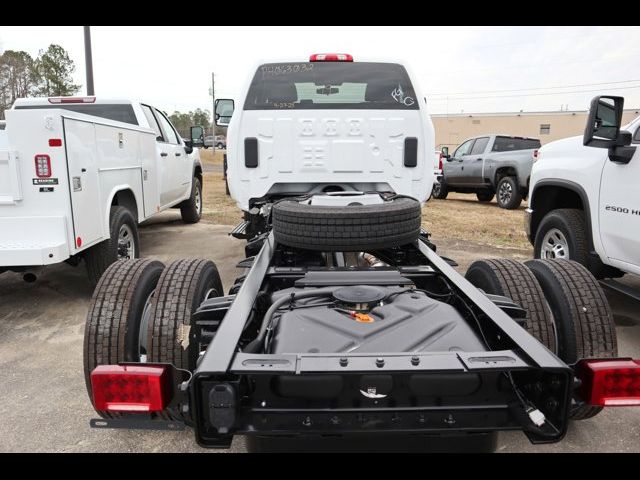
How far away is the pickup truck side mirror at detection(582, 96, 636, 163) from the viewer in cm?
369

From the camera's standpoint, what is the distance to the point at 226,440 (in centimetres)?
158

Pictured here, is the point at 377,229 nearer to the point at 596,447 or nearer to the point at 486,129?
the point at 596,447

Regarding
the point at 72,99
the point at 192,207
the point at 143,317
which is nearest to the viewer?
the point at 143,317

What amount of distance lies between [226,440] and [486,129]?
59.6 m

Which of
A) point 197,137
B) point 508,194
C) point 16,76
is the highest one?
point 16,76

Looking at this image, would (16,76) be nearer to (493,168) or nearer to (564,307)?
(493,168)

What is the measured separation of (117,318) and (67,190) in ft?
6.87

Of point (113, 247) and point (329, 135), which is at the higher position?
point (329, 135)

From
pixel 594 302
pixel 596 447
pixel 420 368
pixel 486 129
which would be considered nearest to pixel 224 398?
pixel 420 368

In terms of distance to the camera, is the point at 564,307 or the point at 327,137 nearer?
the point at 564,307

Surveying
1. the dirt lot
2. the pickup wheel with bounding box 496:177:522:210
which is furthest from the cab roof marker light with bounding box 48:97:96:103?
the pickup wheel with bounding box 496:177:522:210

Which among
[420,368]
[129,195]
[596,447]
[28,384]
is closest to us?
[420,368]

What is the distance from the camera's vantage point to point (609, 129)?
3.68 meters

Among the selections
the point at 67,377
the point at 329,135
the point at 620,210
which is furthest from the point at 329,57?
the point at 67,377
